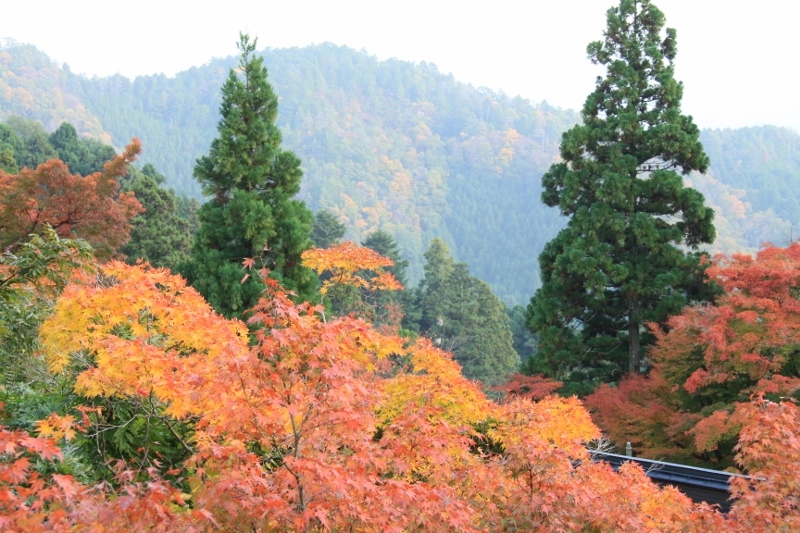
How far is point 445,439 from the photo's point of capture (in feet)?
15.5

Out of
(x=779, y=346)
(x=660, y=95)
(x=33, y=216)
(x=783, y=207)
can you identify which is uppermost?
(x=783, y=207)

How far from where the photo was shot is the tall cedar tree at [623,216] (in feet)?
44.9

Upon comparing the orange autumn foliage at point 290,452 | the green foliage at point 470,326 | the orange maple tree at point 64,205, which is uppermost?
the green foliage at point 470,326

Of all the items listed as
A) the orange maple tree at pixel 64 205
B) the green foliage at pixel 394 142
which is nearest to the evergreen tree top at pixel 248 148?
the orange maple tree at pixel 64 205

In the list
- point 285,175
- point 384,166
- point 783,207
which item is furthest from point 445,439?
point 384,166

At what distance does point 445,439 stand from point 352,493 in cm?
128

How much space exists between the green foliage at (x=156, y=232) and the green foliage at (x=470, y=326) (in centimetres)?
1155

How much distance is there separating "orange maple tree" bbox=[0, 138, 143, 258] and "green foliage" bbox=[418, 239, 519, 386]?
54.6 feet

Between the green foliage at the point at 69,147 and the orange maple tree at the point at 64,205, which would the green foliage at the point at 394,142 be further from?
the orange maple tree at the point at 64,205

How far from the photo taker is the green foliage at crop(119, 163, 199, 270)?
70.2 feet

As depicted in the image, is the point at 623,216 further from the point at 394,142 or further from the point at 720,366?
the point at 394,142

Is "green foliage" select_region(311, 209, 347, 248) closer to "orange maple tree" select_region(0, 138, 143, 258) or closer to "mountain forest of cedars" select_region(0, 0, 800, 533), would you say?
"mountain forest of cedars" select_region(0, 0, 800, 533)

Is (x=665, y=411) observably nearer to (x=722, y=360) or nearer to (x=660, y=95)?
(x=722, y=360)

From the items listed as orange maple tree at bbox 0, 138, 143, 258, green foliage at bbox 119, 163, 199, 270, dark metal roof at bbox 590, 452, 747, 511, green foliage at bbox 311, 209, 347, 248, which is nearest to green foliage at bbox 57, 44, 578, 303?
green foliage at bbox 311, 209, 347, 248
